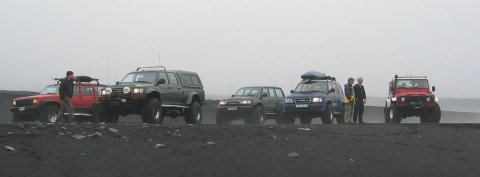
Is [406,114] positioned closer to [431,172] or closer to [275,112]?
[275,112]

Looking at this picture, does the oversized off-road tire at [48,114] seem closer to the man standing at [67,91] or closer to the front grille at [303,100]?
the man standing at [67,91]

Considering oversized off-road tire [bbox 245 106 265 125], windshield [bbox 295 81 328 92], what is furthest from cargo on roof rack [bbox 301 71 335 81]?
oversized off-road tire [bbox 245 106 265 125]

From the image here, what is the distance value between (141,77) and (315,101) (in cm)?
708

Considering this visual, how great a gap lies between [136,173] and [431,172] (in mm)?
6112

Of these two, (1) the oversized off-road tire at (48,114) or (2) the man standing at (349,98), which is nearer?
(1) the oversized off-road tire at (48,114)

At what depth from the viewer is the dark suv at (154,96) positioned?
63.1 ft

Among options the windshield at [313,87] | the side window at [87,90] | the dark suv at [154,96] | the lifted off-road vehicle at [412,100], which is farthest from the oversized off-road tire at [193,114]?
the lifted off-road vehicle at [412,100]

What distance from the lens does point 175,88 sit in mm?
20750

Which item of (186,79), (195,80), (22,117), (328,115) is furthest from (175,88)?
(328,115)

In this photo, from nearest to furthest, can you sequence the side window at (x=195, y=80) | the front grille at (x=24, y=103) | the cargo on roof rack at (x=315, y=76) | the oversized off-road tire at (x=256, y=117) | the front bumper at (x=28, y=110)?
1. the side window at (x=195, y=80)
2. the front bumper at (x=28, y=110)
3. the front grille at (x=24, y=103)
4. the oversized off-road tire at (x=256, y=117)
5. the cargo on roof rack at (x=315, y=76)

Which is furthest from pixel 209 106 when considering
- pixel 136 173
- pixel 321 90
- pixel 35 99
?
pixel 136 173

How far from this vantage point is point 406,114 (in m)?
26.5

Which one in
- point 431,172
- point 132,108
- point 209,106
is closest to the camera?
point 431,172

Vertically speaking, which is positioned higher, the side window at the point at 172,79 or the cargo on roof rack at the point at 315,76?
the cargo on roof rack at the point at 315,76
